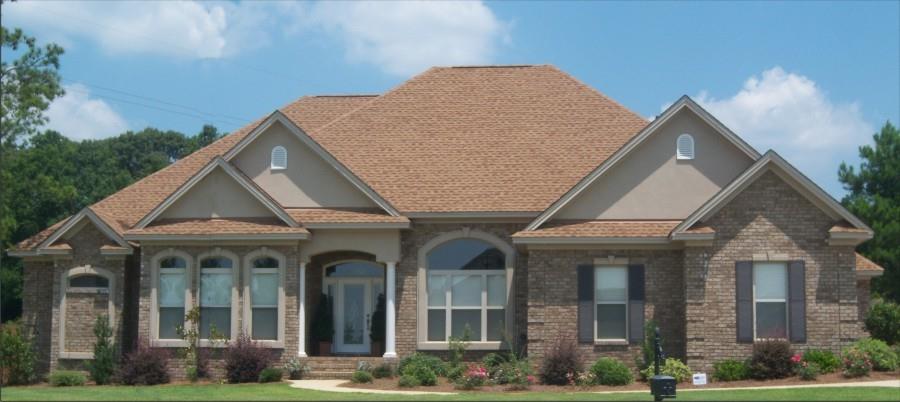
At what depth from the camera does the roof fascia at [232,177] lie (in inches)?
1107

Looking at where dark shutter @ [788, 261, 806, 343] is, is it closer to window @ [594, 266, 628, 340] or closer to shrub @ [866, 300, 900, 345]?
window @ [594, 266, 628, 340]

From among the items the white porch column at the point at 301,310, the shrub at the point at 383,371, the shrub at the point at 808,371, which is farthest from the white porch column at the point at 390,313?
the shrub at the point at 808,371

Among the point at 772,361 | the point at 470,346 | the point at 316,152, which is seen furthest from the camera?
the point at 316,152

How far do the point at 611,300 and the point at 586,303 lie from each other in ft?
2.12

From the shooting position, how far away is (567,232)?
2711 cm

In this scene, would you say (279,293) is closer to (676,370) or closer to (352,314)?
(352,314)

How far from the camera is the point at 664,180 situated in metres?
27.8

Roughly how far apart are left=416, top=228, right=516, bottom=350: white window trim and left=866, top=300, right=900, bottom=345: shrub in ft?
33.6

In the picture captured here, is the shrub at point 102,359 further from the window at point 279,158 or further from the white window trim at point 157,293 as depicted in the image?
the window at point 279,158

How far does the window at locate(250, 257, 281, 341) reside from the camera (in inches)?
1118

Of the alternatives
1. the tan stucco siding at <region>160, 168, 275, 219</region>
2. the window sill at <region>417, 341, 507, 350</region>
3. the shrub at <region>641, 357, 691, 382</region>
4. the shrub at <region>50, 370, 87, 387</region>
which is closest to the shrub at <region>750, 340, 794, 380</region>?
the shrub at <region>641, 357, 691, 382</region>

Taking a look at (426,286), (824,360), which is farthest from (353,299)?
(824,360)

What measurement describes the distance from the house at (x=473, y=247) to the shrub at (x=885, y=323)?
0.46 meters

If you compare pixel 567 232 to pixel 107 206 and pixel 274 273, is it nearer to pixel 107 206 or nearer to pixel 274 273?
pixel 274 273
